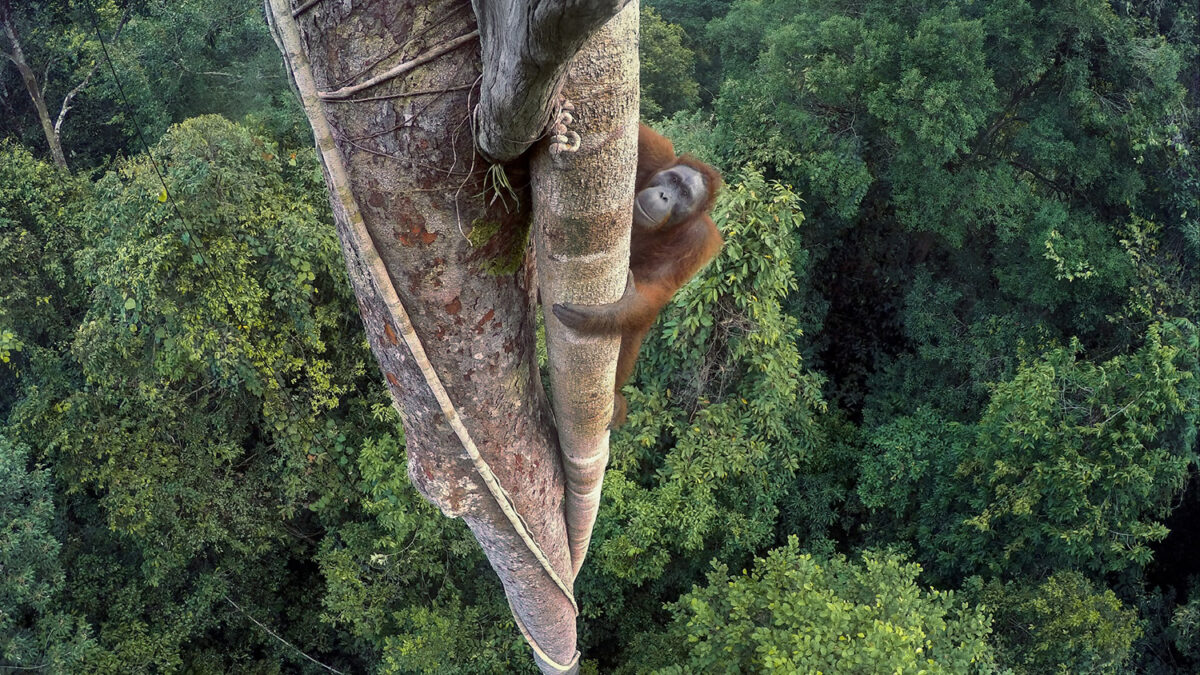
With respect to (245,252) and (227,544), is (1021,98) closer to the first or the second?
(245,252)

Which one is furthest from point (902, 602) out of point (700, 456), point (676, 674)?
point (700, 456)

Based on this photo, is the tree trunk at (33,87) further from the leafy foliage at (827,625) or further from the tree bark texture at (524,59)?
the tree bark texture at (524,59)

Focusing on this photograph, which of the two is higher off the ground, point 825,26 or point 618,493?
point 825,26

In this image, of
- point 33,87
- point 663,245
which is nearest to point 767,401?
point 663,245

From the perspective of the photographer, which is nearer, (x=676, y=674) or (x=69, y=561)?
(x=676, y=674)

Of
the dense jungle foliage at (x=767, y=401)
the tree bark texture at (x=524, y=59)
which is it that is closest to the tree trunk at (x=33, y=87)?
the dense jungle foliage at (x=767, y=401)

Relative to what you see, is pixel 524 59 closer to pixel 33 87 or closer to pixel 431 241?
pixel 431 241

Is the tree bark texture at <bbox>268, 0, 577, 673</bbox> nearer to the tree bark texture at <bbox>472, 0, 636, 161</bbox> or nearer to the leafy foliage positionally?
the tree bark texture at <bbox>472, 0, 636, 161</bbox>
